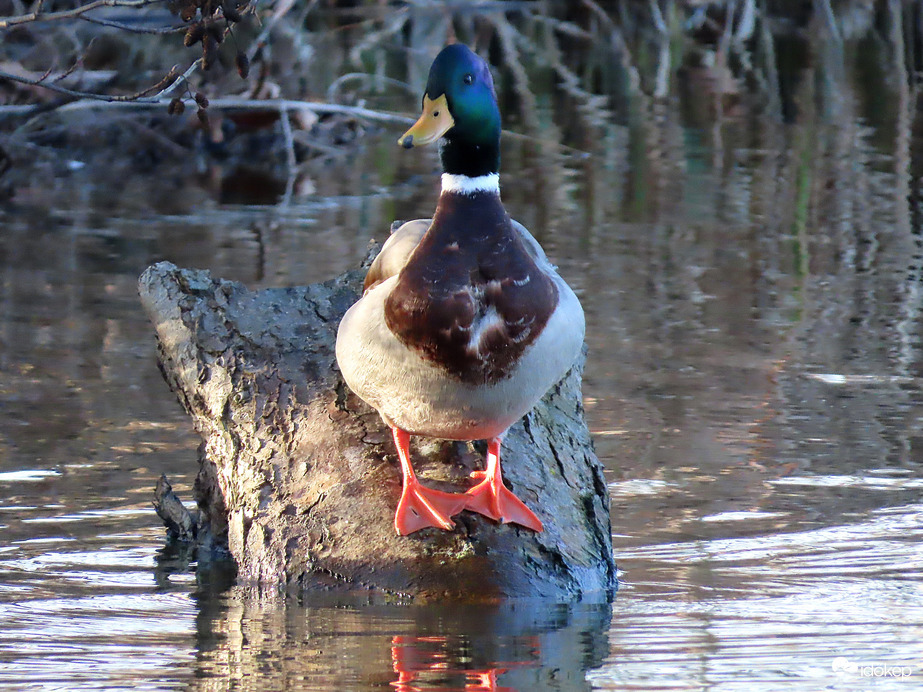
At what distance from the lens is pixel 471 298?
3.91m

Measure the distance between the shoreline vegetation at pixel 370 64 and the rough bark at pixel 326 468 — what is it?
87 centimetres

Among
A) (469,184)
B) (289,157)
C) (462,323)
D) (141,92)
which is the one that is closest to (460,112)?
(469,184)

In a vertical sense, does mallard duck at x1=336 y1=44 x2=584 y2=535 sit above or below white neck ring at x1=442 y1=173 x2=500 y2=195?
below

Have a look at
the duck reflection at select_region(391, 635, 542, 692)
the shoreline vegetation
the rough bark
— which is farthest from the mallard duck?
the shoreline vegetation

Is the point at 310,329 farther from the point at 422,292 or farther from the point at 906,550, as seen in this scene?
the point at 906,550

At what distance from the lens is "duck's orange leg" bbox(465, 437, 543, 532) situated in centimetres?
416

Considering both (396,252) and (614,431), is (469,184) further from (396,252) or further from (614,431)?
(614,431)

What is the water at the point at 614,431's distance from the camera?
372 cm

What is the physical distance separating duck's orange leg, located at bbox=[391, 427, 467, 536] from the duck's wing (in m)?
0.41

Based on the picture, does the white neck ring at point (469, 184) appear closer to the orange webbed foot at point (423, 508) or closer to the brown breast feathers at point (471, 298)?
the brown breast feathers at point (471, 298)

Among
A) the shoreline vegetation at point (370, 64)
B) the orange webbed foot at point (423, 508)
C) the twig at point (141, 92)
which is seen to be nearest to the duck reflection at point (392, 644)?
the orange webbed foot at point (423, 508)

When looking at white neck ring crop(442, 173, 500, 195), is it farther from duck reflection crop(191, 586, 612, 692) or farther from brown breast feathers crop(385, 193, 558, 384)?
duck reflection crop(191, 586, 612, 692)

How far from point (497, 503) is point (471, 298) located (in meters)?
A: 0.57

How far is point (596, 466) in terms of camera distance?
180 inches
